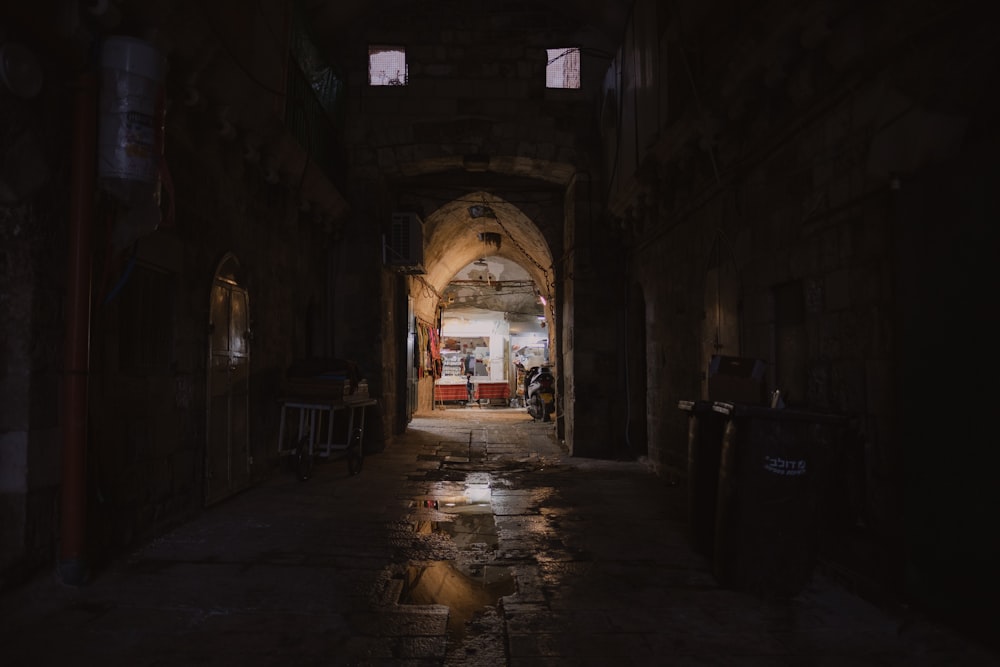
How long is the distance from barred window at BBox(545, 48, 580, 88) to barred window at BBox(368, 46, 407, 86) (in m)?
2.48

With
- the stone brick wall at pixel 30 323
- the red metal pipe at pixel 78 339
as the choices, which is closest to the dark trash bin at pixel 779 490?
the red metal pipe at pixel 78 339

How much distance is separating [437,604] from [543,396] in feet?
40.0

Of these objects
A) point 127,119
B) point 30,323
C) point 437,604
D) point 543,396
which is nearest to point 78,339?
point 30,323

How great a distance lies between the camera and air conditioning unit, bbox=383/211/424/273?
10797 mm

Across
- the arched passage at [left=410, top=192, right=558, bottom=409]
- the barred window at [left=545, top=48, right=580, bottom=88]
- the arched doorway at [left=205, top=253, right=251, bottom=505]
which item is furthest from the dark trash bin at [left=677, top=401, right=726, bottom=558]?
the arched passage at [left=410, top=192, right=558, bottom=409]

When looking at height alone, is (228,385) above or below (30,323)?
below

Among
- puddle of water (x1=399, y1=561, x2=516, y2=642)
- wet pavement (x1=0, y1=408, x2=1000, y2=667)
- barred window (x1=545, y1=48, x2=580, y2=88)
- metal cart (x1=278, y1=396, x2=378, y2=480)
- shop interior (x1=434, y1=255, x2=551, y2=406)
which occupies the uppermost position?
barred window (x1=545, y1=48, x2=580, y2=88)

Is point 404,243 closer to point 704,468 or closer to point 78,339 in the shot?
point 78,339

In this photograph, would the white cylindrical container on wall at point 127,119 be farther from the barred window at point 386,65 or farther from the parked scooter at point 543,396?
the parked scooter at point 543,396

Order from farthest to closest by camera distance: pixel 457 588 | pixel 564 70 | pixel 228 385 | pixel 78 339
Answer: pixel 564 70 < pixel 228 385 < pixel 457 588 < pixel 78 339

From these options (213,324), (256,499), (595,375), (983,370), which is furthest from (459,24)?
(983,370)

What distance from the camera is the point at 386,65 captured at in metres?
10.7

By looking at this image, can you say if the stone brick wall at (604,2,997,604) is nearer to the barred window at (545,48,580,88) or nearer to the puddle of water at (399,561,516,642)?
the puddle of water at (399,561,516,642)

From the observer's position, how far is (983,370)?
9.64 ft
